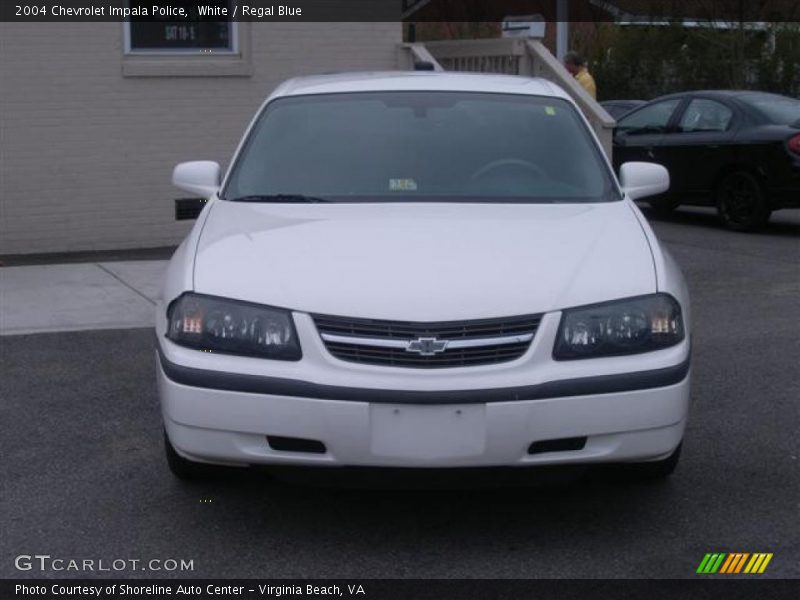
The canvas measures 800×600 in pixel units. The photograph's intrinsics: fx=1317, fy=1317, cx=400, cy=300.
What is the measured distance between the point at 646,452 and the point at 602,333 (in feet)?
1.42

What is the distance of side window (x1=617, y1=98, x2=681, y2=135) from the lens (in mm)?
14609

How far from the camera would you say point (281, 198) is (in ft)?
18.0

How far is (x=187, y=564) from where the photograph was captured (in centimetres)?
450

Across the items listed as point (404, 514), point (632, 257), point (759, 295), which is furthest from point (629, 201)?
point (759, 295)

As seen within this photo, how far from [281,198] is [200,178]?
0.67 m

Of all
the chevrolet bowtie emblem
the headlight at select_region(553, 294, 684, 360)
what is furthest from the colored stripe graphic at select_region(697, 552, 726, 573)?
the chevrolet bowtie emblem

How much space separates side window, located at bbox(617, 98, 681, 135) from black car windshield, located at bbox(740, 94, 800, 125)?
102cm

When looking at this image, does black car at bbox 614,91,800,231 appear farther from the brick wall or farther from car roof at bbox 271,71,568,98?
car roof at bbox 271,71,568,98

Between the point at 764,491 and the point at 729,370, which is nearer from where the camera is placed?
the point at 764,491

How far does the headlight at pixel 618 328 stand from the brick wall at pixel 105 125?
7.79m

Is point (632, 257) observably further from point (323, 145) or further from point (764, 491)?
point (323, 145)

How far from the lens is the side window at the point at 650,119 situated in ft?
47.9

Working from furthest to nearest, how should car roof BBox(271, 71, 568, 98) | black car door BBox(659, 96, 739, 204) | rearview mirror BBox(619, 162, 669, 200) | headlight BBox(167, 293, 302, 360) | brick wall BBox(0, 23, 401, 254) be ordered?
1. black car door BBox(659, 96, 739, 204)
2. brick wall BBox(0, 23, 401, 254)
3. car roof BBox(271, 71, 568, 98)
4. rearview mirror BBox(619, 162, 669, 200)
5. headlight BBox(167, 293, 302, 360)

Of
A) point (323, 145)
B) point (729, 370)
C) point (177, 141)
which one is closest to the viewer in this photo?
point (323, 145)
